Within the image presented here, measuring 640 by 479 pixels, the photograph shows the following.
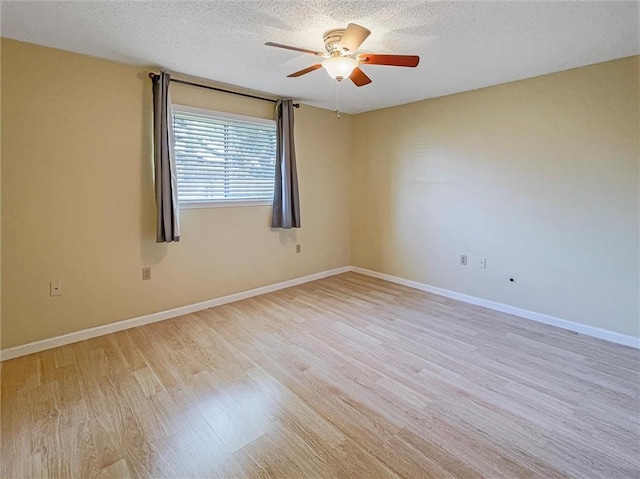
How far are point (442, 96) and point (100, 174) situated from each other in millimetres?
3684

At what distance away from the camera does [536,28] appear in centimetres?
217

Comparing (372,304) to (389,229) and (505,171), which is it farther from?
(505,171)

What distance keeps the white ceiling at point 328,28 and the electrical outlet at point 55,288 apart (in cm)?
187

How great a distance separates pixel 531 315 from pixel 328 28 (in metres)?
3.26

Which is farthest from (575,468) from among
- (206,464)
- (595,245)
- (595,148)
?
(595,148)

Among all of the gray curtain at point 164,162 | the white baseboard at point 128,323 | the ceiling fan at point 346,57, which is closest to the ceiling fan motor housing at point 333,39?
the ceiling fan at point 346,57

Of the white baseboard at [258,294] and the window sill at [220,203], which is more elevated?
the window sill at [220,203]

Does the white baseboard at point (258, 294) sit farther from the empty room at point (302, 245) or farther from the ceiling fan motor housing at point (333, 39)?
the ceiling fan motor housing at point (333, 39)

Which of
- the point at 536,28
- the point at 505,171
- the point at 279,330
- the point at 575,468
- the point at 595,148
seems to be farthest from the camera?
the point at 505,171

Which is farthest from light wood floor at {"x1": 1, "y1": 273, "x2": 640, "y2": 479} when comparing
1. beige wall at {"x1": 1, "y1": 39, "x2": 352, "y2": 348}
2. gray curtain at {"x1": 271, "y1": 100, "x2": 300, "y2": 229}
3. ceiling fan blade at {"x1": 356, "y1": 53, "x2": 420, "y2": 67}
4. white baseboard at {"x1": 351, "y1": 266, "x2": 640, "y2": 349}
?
ceiling fan blade at {"x1": 356, "y1": 53, "x2": 420, "y2": 67}

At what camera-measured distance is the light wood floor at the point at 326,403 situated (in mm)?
1569

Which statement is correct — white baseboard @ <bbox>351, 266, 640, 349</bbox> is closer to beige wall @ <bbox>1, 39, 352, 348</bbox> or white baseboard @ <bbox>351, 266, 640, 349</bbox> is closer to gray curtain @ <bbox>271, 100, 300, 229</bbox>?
gray curtain @ <bbox>271, 100, 300, 229</bbox>

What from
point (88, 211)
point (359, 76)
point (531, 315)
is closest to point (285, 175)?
point (359, 76)

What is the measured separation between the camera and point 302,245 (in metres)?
4.48
